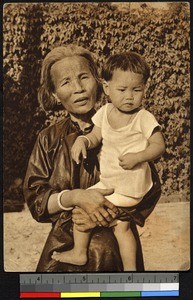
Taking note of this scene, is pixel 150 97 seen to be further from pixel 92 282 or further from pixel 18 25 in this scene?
pixel 92 282

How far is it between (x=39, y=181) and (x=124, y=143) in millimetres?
281

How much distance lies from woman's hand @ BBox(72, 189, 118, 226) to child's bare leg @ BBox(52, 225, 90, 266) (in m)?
0.06

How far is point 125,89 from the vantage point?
156cm

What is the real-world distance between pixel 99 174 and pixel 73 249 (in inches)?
9.4

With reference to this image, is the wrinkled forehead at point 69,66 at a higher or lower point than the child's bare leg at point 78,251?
higher

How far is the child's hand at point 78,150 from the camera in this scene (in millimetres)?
1559

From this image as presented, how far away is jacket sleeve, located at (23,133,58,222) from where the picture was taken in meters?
1.57

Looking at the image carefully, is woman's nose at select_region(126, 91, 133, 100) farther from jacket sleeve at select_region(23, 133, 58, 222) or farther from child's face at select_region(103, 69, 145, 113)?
jacket sleeve at select_region(23, 133, 58, 222)

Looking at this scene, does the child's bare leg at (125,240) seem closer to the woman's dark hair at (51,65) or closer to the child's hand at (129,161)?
the child's hand at (129,161)

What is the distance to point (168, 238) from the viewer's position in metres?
1.57

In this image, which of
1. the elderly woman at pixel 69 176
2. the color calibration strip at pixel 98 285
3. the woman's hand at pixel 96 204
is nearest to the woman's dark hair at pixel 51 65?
Answer: the elderly woman at pixel 69 176

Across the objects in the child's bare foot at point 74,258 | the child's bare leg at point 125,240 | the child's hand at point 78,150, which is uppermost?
the child's hand at point 78,150

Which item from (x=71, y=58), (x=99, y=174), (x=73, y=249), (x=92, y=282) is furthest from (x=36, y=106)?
(x=92, y=282)

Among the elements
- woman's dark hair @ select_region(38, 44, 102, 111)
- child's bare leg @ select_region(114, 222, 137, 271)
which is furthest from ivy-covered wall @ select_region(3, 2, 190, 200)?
child's bare leg @ select_region(114, 222, 137, 271)
